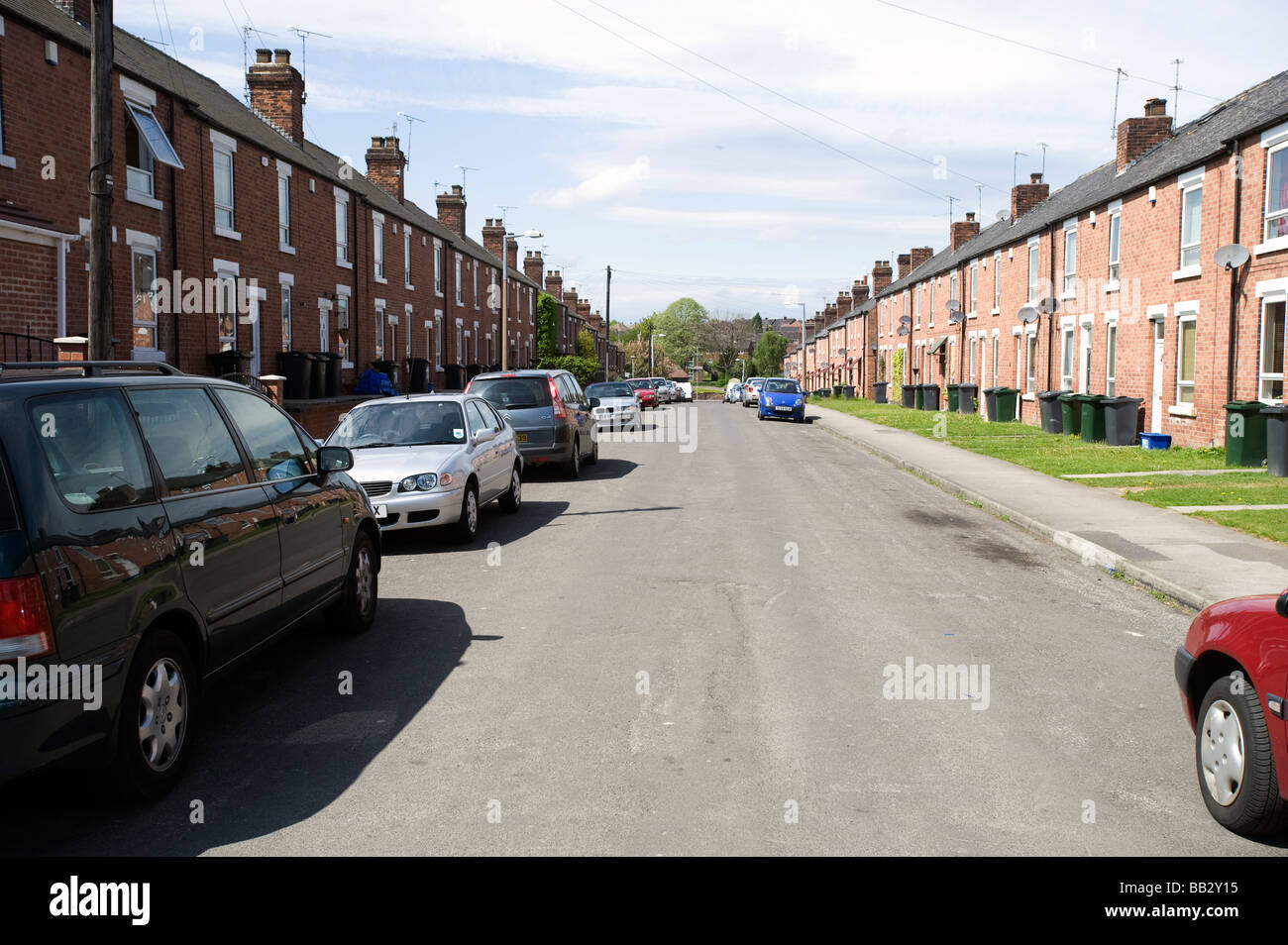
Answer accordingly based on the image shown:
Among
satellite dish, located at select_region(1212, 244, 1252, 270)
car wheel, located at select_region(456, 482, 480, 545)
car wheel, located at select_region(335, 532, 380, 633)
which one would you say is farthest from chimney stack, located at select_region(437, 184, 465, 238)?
car wheel, located at select_region(335, 532, 380, 633)

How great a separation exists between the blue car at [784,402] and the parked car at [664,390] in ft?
61.5

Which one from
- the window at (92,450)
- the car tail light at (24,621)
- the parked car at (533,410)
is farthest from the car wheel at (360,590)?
the parked car at (533,410)

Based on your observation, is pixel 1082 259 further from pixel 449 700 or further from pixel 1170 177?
pixel 449 700

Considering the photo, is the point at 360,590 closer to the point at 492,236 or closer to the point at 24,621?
the point at 24,621

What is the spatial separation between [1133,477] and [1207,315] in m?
6.50

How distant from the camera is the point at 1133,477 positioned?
16578mm

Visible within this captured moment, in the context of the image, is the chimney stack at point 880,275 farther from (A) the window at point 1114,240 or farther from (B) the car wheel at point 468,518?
(B) the car wheel at point 468,518

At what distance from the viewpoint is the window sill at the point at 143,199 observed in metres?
18.4

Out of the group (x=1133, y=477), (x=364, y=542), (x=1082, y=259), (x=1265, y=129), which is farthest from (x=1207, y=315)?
(x=364, y=542)

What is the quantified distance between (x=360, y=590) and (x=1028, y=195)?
37624 millimetres

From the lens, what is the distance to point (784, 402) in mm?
40719

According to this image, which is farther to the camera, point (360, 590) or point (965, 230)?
point (965, 230)

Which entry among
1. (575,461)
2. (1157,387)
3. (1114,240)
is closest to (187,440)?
(575,461)

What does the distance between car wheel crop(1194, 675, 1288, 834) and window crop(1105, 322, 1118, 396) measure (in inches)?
946
